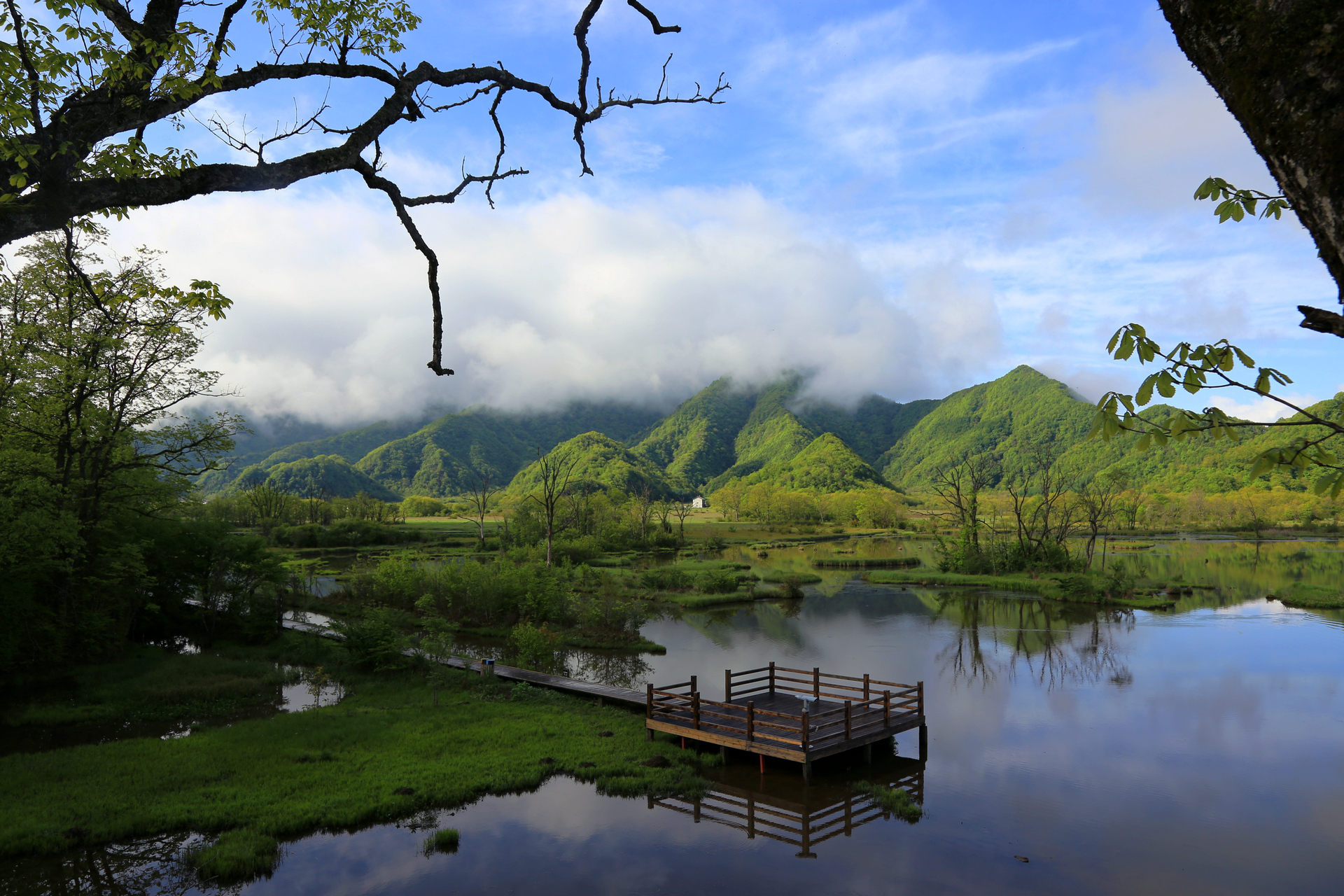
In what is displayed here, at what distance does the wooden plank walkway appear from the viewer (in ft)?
68.7

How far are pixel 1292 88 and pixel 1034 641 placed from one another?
3468 centimetres

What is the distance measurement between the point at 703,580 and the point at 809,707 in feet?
93.0

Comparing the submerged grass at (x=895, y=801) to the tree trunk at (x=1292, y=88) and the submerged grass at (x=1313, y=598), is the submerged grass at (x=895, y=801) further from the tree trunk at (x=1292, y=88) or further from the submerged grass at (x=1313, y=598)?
the submerged grass at (x=1313, y=598)

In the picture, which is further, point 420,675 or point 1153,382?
point 420,675

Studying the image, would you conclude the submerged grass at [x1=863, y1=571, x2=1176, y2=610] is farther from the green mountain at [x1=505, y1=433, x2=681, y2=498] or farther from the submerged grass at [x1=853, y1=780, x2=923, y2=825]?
the green mountain at [x1=505, y1=433, x2=681, y2=498]

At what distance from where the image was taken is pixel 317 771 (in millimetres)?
15094

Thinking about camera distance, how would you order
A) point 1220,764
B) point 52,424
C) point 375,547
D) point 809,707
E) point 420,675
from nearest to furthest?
1. point 1220,764
2. point 809,707
3. point 52,424
4. point 420,675
5. point 375,547

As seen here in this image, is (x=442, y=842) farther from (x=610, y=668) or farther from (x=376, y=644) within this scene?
(x=610, y=668)

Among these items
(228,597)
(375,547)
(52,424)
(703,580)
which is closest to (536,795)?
(52,424)

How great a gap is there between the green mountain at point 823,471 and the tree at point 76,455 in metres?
129

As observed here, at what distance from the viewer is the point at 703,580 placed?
47.2m

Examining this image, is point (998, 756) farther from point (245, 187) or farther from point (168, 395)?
point (168, 395)

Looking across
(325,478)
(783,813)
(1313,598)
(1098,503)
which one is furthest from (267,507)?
(1098,503)

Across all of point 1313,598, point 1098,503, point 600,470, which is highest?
point 600,470
